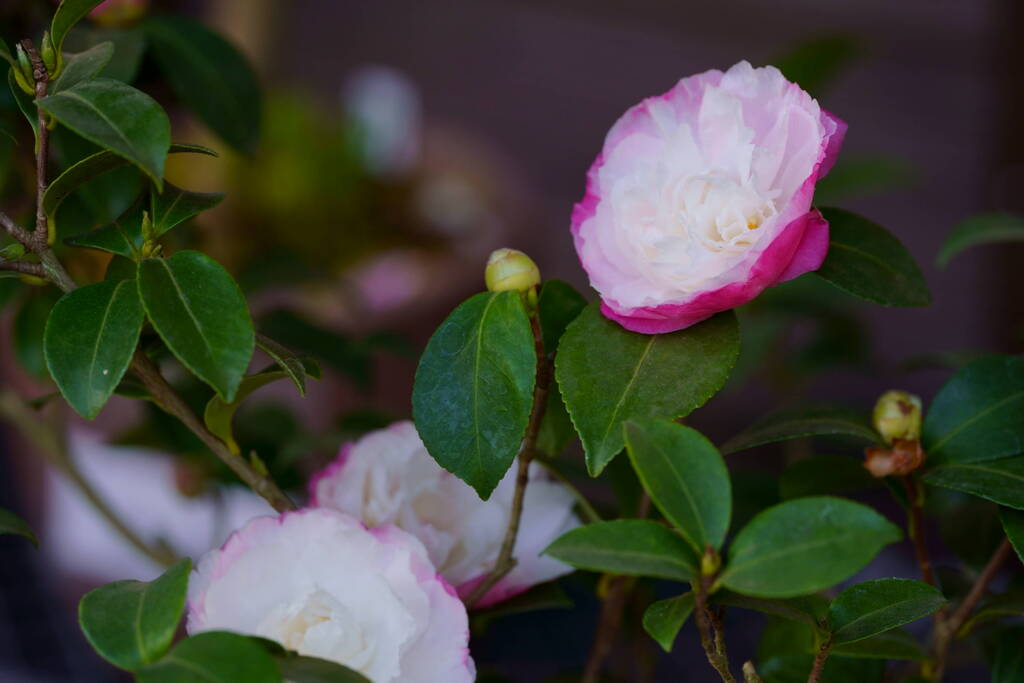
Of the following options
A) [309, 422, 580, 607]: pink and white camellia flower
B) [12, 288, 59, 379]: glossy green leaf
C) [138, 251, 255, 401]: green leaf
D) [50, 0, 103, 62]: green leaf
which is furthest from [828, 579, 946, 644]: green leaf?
[12, 288, 59, 379]: glossy green leaf

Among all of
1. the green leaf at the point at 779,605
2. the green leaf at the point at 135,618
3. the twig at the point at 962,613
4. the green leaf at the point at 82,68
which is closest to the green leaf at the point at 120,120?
the green leaf at the point at 82,68

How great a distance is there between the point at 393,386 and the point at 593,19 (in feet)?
5.19

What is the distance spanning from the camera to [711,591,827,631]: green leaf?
378mm

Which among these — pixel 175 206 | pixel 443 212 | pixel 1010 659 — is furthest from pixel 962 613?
pixel 443 212

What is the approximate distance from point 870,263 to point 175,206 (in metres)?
0.26

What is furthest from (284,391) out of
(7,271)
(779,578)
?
(779,578)

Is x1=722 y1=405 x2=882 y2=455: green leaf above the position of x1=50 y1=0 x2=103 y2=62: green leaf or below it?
below

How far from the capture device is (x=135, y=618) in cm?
34

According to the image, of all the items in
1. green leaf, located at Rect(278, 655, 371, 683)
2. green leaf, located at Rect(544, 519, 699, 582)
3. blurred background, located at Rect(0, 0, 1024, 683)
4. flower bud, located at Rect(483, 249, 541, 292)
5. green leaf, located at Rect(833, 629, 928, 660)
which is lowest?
blurred background, located at Rect(0, 0, 1024, 683)

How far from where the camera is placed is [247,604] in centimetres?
38

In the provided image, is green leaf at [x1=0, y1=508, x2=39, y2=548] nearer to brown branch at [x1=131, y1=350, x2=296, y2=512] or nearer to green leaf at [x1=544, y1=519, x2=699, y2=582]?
brown branch at [x1=131, y1=350, x2=296, y2=512]

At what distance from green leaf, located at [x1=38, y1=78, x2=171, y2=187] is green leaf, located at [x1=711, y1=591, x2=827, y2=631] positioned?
224 mm

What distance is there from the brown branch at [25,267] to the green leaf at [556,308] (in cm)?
18

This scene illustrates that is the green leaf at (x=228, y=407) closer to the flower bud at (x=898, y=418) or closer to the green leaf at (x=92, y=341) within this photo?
the green leaf at (x=92, y=341)
